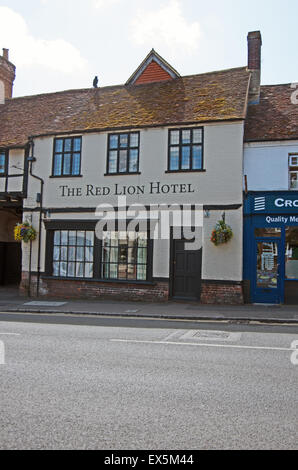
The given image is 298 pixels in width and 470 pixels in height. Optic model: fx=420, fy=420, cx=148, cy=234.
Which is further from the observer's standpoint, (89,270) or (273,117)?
(89,270)

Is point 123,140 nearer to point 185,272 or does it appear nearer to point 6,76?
point 185,272

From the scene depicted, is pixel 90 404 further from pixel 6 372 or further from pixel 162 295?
pixel 162 295

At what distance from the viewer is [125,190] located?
1581cm

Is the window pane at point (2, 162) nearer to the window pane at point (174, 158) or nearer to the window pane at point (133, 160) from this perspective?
the window pane at point (133, 160)

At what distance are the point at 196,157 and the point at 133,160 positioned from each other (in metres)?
2.46

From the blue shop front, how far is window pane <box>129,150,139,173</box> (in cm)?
435

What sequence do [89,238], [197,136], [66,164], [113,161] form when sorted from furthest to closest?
[66,164]
[89,238]
[113,161]
[197,136]

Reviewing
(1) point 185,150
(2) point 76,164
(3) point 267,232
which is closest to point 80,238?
(2) point 76,164

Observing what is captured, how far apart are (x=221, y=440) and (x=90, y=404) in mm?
1633

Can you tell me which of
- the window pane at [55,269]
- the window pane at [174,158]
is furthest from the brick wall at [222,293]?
the window pane at [55,269]

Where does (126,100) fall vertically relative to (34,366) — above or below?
above

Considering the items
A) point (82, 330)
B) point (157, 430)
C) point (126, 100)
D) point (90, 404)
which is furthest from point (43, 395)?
point (126, 100)

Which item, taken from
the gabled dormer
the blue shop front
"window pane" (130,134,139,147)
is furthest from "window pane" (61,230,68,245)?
the gabled dormer
